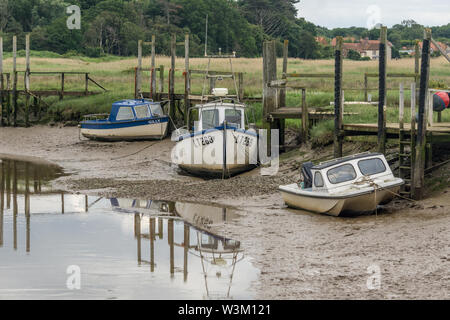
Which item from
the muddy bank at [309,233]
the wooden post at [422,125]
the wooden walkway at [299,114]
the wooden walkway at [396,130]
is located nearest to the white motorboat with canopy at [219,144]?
the muddy bank at [309,233]

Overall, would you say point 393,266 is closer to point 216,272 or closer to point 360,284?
point 360,284

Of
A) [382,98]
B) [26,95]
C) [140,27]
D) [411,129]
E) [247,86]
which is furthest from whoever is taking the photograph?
[140,27]

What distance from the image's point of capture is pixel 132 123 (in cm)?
3019

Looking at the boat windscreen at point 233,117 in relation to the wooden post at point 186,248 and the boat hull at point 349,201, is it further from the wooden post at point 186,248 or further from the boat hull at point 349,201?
the wooden post at point 186,248

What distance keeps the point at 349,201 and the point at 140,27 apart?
6788cm

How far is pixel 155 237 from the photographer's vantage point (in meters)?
15.7

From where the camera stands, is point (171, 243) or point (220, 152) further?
point (220, 152)

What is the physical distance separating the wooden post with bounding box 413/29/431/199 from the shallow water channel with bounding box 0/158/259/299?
406 centimetres

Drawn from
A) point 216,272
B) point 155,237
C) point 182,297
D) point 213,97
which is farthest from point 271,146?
point 182,297

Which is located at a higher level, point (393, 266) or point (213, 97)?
point (213, 97)

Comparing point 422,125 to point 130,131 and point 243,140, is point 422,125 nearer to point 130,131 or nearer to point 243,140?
point 243,140

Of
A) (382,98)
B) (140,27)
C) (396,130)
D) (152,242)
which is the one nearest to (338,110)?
(382,98)
